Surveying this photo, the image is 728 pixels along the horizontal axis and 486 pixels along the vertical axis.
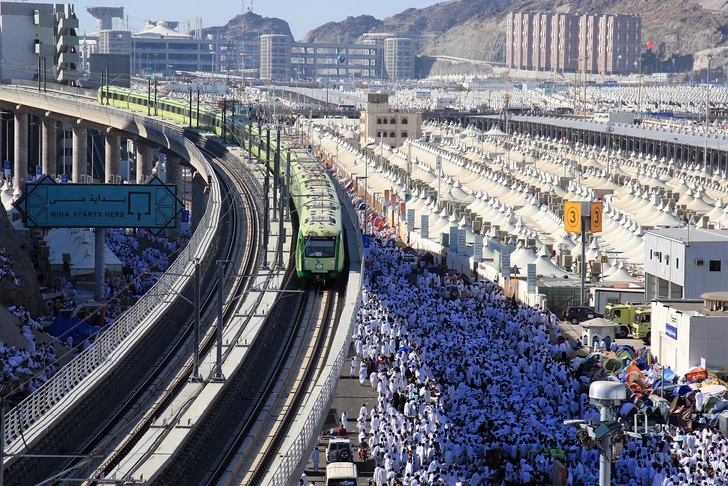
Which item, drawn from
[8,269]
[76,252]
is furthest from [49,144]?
[8,269]

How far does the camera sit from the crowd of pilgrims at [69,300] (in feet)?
75.3

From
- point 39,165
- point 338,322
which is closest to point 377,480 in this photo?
point 338,322

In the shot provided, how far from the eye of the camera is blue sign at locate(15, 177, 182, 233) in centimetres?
3509

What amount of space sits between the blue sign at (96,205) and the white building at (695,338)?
13.8 m

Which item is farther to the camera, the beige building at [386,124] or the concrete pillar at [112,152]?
the beige building at [386,124]

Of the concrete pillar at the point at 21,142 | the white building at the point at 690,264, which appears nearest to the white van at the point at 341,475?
the white building at the point at 690,264

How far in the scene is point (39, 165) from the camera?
2884 inches

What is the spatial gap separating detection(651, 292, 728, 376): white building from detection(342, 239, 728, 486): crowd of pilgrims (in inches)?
101

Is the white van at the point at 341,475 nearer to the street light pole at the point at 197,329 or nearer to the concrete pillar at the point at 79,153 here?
the street light pole at the point at 197,329

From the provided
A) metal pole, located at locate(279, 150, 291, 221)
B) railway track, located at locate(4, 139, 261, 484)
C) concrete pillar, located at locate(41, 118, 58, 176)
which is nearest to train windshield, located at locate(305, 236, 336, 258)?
railway track, located at locate(4, 139, 261, 484)

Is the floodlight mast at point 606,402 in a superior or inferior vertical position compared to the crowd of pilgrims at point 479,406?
superior

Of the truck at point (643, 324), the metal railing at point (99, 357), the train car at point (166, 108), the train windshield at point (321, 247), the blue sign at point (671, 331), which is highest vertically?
the train car at point (166, 108)

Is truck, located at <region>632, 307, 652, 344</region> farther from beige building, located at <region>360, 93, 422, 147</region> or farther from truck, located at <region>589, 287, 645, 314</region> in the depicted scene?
beige building, located at <region>360, 93, 422, 147</region>

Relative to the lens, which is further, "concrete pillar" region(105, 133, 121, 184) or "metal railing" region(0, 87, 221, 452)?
"concrete pillar" region(105, 133, 121, 184)
